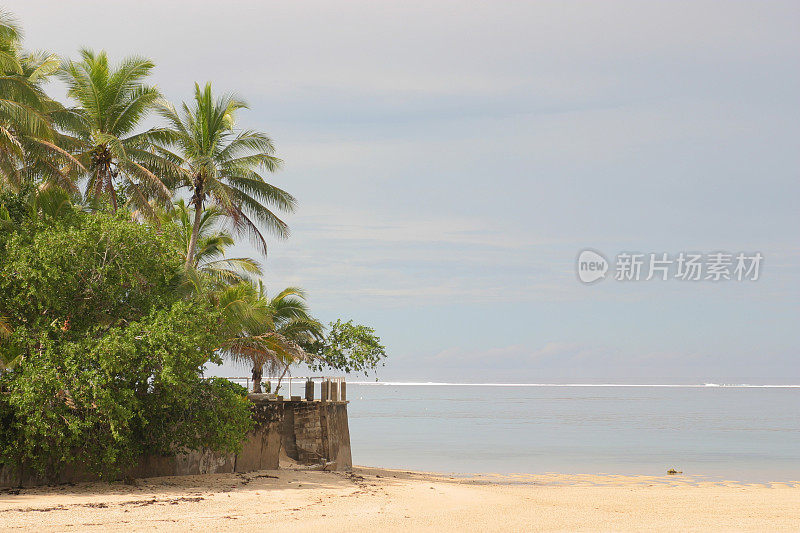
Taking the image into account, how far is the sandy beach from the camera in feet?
42.1

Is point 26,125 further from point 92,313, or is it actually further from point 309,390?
point 309,390

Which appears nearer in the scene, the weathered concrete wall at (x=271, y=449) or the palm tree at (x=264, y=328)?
the weathered concrete wall at (x=271, y=449)

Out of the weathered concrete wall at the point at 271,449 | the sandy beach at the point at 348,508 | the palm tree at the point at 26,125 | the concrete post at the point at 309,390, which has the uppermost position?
the palm tree at the point at 26,125

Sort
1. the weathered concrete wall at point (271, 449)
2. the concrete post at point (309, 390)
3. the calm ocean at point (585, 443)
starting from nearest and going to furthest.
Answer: the weathered concrete wall at point (271, 449) < the concrete post at point (309, 390) < the calm ocean at point (585, 443)

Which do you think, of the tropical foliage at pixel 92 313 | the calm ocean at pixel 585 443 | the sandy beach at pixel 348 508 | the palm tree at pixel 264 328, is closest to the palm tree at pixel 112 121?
the tropical foliage at pixel 92 313

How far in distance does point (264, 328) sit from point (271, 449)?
12.2 ft

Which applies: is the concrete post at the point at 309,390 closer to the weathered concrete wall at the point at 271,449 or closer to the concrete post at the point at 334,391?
the weathered concrete wall at the point at 271,449

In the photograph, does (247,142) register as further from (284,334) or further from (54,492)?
(54,492)

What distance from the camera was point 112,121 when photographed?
72.3ft

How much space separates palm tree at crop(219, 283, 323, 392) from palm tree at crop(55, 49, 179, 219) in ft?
14.5

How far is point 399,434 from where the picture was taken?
50.7 metres

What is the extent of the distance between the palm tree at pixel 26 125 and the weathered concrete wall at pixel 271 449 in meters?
6.81

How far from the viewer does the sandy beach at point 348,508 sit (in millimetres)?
12828

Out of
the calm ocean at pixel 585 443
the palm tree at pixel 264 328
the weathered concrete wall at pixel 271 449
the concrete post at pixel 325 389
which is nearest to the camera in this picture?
the weathered concrete wall at pixel 271 449
